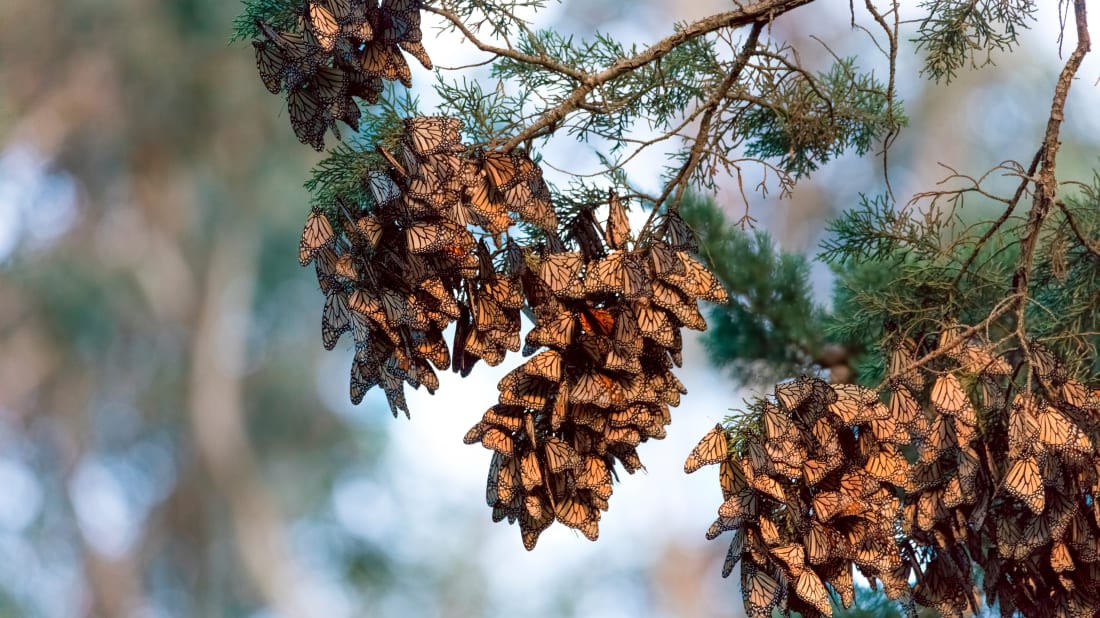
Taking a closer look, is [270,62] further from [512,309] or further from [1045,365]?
[1045,365]

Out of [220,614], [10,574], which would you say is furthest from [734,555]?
[220,614]

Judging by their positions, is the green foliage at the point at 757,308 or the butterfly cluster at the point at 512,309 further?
the green foliage at the point at 757,308

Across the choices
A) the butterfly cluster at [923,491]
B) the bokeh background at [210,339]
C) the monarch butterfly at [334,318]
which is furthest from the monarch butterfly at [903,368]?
the bokeh background at [210,339]

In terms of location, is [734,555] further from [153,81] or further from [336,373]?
[336,373]

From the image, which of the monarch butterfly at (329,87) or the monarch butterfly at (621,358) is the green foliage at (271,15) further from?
the monarch butterfly at (621,358)

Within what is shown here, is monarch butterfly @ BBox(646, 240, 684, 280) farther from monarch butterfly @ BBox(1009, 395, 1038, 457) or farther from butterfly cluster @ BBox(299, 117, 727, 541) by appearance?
monarch butterfly @ BBox(1009, 395, 1038, 457)

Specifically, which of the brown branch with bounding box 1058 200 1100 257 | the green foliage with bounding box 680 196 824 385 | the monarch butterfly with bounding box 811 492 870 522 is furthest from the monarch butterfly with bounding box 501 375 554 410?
the green foliage with bounding box 680 196 824 385

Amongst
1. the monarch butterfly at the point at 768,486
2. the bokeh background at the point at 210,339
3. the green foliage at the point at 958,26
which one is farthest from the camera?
the bokeh background at the point at 210,339
